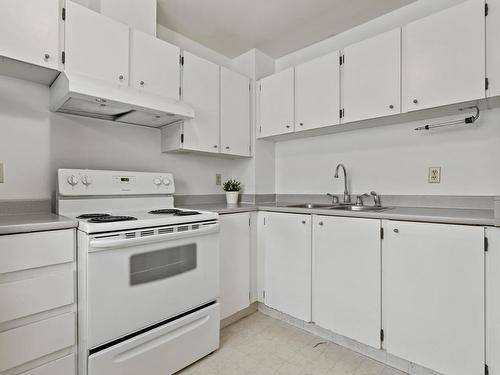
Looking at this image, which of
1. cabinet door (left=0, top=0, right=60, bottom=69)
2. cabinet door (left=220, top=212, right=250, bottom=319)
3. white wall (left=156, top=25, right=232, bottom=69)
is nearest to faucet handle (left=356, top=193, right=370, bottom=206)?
cabinet door (left=220, top=212, right=250, bottom=319)

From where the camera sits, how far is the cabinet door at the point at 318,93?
2.17 metres

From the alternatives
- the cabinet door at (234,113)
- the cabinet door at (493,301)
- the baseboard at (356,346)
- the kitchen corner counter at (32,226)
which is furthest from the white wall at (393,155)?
the kitchen corner counter at (32,226)

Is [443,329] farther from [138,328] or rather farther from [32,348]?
[32,348]

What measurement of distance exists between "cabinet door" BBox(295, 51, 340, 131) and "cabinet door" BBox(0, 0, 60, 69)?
68.6 inches

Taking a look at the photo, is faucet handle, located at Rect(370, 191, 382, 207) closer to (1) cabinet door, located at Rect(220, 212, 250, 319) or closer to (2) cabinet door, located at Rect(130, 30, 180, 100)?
(1) cabinet door, located at Rect(220, 212, 250, 319)

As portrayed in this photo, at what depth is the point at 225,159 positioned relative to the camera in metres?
2.86

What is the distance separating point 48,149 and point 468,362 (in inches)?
106

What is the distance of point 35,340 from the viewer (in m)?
1.21

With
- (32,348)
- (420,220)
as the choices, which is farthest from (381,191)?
(32,348)

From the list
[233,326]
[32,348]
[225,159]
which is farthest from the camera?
[225,159]

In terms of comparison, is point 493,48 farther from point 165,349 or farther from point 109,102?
point 165,349

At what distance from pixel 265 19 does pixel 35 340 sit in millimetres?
2586

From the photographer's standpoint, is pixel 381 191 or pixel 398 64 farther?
pixel 381 191

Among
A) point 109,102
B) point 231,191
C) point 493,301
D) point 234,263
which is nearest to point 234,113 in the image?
point 231,191
